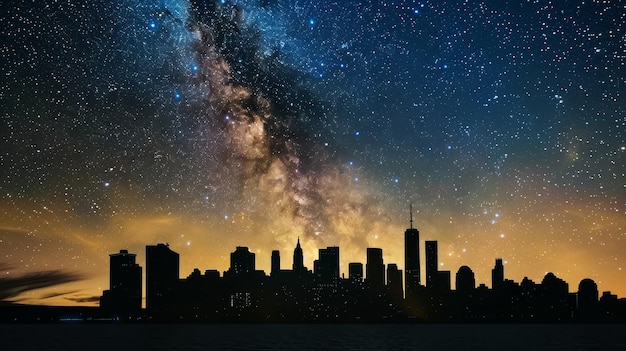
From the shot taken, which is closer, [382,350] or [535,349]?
[382,350]

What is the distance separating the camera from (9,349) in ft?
340

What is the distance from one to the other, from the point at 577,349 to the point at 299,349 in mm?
49748

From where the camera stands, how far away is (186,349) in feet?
335

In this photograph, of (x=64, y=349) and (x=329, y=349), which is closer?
(x=329, y=349)

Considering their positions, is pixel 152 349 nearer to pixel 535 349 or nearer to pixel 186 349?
pixel 186 349

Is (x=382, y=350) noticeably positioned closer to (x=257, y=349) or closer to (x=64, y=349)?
(x=257, y=349)

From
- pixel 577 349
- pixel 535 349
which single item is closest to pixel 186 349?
pixel 535 349

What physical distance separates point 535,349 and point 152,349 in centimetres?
6226

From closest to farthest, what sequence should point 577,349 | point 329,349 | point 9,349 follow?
point 329,349 < point 9,349 < point 577,349

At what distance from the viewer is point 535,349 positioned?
343ft

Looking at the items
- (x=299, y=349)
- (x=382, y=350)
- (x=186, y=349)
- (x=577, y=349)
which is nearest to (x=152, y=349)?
(x=186, y=349)

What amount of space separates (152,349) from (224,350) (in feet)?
37.2

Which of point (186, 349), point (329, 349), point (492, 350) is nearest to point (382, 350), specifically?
point (329, 349)

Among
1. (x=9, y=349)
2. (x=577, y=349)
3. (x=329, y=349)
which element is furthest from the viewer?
(x=577, y=349)
